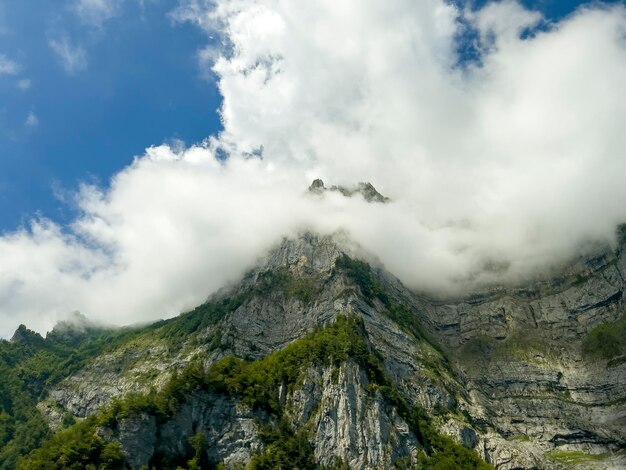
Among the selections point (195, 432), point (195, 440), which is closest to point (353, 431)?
point (195, 432)

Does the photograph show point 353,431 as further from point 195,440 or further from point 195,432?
point 195,440

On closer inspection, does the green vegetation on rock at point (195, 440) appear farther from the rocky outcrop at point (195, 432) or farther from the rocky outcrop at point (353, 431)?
the rocky outcrop at point (353, 431)

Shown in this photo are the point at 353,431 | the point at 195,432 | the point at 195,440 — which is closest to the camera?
the point at 195,440

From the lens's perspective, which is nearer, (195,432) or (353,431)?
(195,432)

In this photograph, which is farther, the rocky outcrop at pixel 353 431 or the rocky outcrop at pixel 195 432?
the rocky outcrop at pixel 353 431

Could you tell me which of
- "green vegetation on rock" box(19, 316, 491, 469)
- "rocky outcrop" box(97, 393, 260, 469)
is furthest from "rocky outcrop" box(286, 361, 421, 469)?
"rocky outcrop" box(97, 393, 260, 469)

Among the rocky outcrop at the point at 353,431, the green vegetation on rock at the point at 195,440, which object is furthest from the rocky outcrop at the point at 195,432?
the rocky outcrop at the point at 353,431

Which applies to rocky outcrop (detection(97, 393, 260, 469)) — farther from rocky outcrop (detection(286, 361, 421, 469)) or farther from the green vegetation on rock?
rocky outcrop (detection(286, 361, 421, 469))

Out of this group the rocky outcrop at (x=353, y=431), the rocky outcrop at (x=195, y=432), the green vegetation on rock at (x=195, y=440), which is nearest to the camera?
the green vegetation on rock at (x=195, y=440)

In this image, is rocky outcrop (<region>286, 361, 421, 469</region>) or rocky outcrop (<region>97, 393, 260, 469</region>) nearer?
rocky outcrop (<region>97, 393, 260, 469</region>)

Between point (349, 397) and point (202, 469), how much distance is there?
56842 millimetres

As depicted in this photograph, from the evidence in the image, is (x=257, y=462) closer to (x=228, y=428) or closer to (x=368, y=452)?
(x=228, y=428)

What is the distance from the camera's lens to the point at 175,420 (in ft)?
556

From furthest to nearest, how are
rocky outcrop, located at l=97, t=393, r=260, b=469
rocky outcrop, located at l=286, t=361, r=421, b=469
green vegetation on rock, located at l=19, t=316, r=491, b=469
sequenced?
1. rocky outcrop, located at l=286, t=361, r=421, b=469
2. rocky outcrop, located at l=97, t=393, r=260, b=469
3. green vegetation on rock, located at l=19, t=316, r=491, b=469
